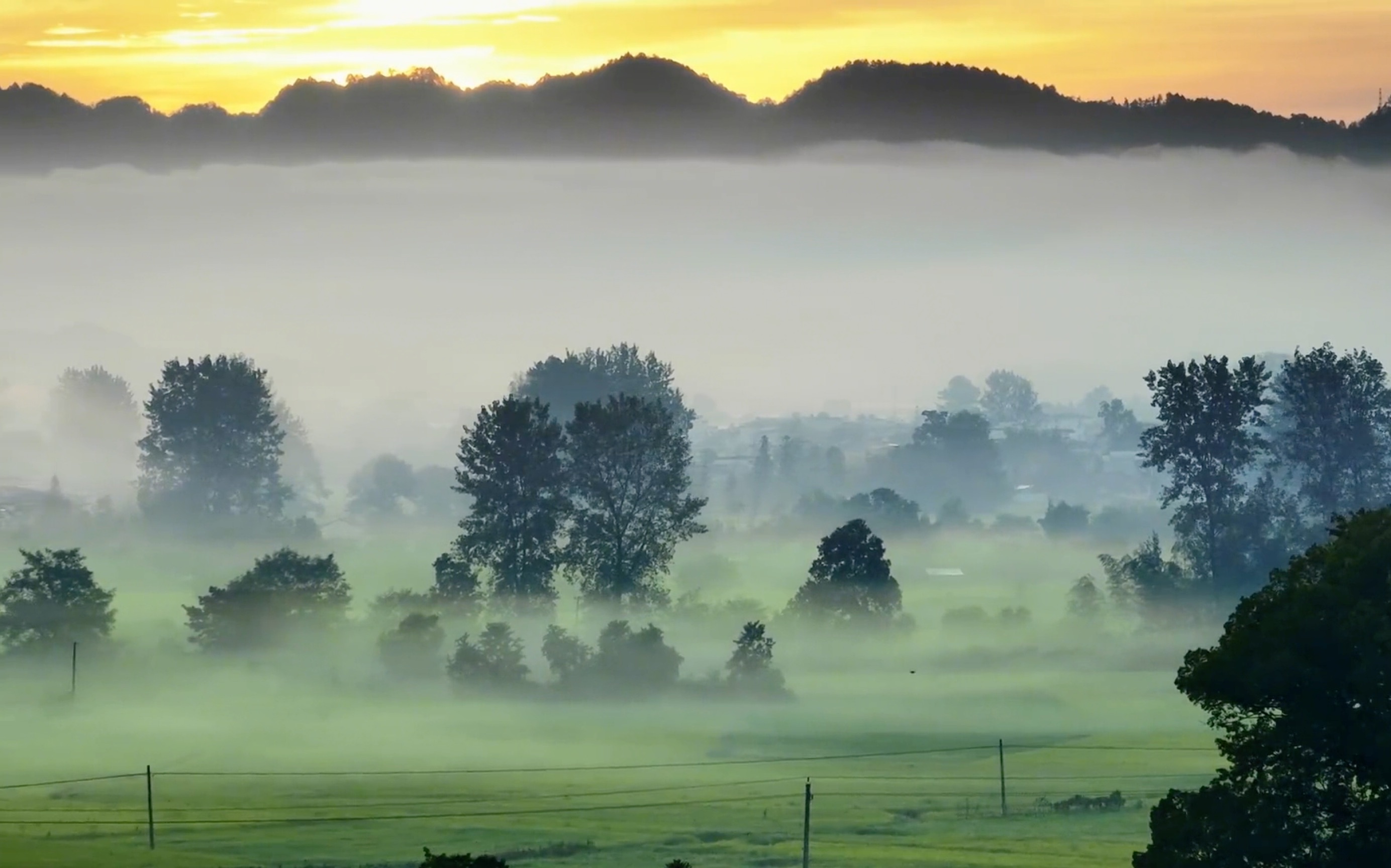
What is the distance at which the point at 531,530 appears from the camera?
13825 centimetres

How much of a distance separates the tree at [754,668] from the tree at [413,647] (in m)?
17.1

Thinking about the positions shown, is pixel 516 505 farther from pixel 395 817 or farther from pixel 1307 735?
pixel 1307 735

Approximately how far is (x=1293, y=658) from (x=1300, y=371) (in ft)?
390

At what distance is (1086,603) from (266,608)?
184 feet

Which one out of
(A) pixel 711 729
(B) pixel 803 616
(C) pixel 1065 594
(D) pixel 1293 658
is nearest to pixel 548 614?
(B) pixel 803 616

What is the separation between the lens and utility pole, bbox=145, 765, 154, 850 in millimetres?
84444

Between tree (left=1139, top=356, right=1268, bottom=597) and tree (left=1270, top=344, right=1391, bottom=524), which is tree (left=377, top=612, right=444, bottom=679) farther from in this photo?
tree (left=1270, top=344, right=1391, bottom=524)

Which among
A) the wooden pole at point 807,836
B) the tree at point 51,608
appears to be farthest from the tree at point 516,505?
the wooden pole at point 807,836

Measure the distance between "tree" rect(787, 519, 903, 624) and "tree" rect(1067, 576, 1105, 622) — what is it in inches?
862

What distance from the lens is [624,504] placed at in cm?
14050

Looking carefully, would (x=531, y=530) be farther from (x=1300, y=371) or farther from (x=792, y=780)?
(x=1300, y=371)

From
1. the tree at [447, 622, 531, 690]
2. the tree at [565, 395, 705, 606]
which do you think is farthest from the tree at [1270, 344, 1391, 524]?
the tree at [447, 622, 531, 690]

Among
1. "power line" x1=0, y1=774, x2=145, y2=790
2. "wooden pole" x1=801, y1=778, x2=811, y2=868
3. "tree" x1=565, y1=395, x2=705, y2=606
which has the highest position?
"tree" x1=565, y1=395, x2=705, y2=606

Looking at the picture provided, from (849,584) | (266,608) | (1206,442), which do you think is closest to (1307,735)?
(849,584)
